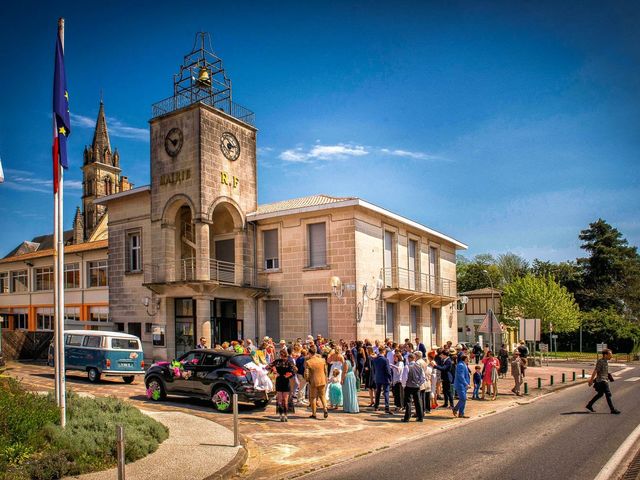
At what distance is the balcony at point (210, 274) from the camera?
1066 inches

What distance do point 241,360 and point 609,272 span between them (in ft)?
223

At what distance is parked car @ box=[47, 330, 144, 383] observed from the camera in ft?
68.3

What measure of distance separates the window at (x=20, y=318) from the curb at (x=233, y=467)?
124 ft

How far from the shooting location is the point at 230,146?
28.4 m

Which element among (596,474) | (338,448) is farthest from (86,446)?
(596,474)

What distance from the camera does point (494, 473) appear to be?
8.90m

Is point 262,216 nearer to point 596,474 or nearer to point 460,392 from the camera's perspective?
point 460,392

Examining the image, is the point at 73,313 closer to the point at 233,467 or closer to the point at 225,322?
the point at 225,322

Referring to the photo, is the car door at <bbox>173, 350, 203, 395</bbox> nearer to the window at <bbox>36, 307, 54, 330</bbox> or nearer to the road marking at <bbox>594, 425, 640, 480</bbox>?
the road marking at <bbox>594, 425, 640, 480</bbox>

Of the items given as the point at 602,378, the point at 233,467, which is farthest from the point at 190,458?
the point at 602,378

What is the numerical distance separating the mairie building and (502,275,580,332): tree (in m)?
27.2

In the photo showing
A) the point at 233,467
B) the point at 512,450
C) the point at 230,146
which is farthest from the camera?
the point at 230,146

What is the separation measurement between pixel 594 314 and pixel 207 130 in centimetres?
4940

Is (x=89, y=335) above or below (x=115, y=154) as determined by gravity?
below
